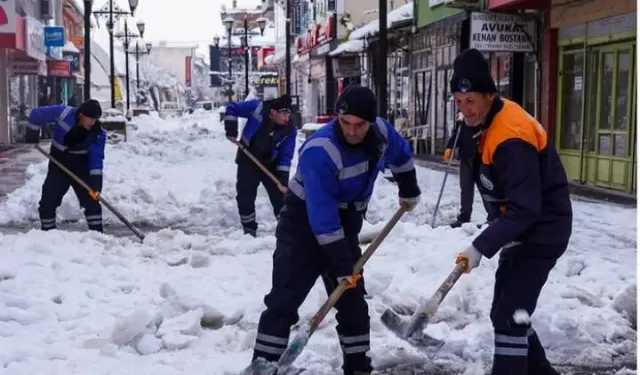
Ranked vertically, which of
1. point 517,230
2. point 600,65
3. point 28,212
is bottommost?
point 28,212

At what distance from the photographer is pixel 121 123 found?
80.2 feet

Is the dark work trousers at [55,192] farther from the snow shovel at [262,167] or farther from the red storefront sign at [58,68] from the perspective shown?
the red storefront sign at [58,68]

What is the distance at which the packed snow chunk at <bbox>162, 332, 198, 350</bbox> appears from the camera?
529 cm

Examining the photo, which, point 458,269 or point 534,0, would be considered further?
point 534,0

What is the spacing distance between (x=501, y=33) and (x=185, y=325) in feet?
37.3

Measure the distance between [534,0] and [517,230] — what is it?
38.3 feet

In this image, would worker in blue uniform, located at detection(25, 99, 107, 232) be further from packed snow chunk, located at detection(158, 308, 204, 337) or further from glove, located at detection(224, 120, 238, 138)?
packed snow chunk, located at detection(158, 308, 204, 337)

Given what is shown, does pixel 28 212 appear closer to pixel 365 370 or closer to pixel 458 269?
pixel 365 370

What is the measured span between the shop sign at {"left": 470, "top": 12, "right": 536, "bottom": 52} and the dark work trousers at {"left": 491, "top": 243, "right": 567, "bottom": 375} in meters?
11.6

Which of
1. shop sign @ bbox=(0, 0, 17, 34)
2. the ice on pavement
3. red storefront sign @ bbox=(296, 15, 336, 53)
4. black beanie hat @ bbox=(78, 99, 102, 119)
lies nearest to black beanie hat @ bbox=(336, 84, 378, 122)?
the ice on pavement

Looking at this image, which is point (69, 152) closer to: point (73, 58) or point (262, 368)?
point (262, 368)

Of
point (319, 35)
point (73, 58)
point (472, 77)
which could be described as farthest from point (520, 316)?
point (73, 58)

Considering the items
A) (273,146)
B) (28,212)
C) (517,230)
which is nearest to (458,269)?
(517,230)

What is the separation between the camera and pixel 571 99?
15.5m
